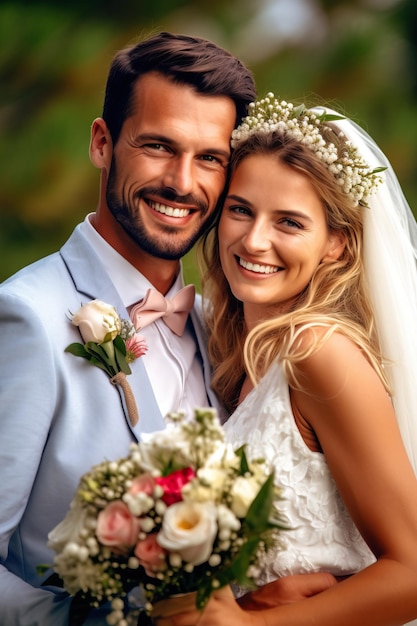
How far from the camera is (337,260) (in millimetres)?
3271

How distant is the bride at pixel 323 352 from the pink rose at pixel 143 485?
0.42 meters

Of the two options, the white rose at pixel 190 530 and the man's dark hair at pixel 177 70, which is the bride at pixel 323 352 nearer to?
the man's dark hair at pixel 177 70

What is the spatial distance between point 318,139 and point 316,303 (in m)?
0.55

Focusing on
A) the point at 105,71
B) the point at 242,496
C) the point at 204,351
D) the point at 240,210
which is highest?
the point at 105,71

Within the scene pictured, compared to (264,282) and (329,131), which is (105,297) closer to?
(264,282)

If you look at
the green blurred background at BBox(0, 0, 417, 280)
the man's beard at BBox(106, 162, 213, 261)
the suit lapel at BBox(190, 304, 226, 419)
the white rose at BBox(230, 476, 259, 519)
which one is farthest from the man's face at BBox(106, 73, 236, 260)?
the green blurred background at BBox(0, 0, 417, 280)

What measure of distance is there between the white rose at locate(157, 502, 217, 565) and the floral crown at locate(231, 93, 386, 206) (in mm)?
1411

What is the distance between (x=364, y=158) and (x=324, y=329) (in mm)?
684

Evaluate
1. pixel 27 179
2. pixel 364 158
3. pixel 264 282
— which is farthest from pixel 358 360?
pixel 27 179

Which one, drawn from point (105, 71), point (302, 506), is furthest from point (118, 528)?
point (105, 71)

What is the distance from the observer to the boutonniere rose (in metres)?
2.91

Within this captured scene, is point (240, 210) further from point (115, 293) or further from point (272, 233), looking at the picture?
point (115, 293)

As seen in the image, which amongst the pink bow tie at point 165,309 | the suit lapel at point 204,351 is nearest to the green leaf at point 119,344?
the pink bow tie at point 165,309

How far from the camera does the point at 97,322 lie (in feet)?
9.57
